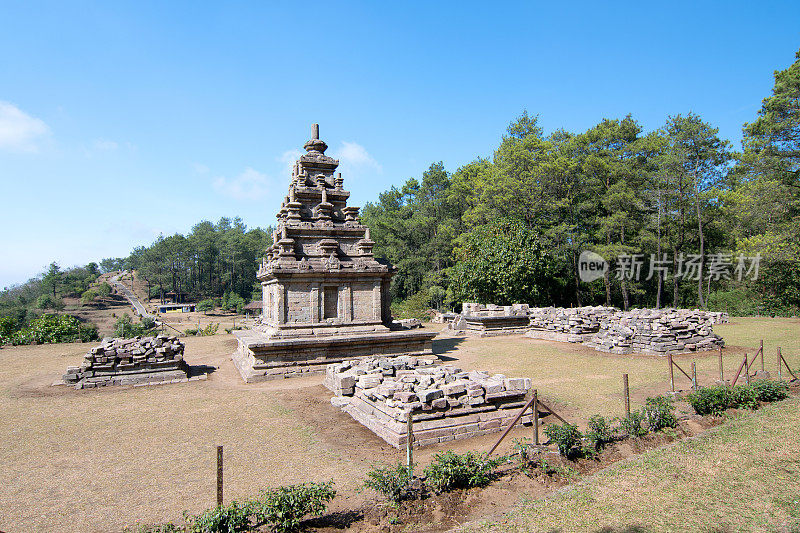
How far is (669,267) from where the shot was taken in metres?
34.0

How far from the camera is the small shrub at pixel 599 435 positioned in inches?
276

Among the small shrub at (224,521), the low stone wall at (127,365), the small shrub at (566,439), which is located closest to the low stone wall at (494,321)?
the low stone wall at (127,365)

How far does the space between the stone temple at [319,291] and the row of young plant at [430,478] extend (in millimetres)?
8496

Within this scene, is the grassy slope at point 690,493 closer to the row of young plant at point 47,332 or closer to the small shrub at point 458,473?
the small shrub at point 458,473

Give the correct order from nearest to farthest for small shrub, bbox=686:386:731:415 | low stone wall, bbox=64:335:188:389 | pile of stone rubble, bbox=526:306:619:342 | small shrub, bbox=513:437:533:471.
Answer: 1. small shrub, bbox=513:437:533:471
2. small shrub, bbox=686:386:731:415
3. low stone wall, bbox=64:335:188:389
4. pile of stone rubble, bbox=526:306:619:342

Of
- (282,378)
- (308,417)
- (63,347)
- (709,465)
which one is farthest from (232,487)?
(63,347)

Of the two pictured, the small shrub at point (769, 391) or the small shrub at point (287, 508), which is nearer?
the small shrub at point (287, 508)

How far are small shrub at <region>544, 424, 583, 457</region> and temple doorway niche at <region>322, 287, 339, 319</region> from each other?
35.6 feet

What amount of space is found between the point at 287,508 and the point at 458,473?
227 cm

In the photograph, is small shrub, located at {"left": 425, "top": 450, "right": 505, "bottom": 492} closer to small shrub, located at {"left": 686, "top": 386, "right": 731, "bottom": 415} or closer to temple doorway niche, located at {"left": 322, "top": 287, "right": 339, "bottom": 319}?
small shrub, located at {"left": 686, "top": 386, "right": 731, "bottom": 415}

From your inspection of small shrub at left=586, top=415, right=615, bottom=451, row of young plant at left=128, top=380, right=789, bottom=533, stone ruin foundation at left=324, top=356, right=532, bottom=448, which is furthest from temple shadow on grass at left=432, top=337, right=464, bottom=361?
small shrub at left=586, top=415, right=615, bottom=451

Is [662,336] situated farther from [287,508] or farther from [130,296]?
[130,296]

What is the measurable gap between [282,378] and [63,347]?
615 inches

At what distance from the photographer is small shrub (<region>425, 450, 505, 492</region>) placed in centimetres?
575
